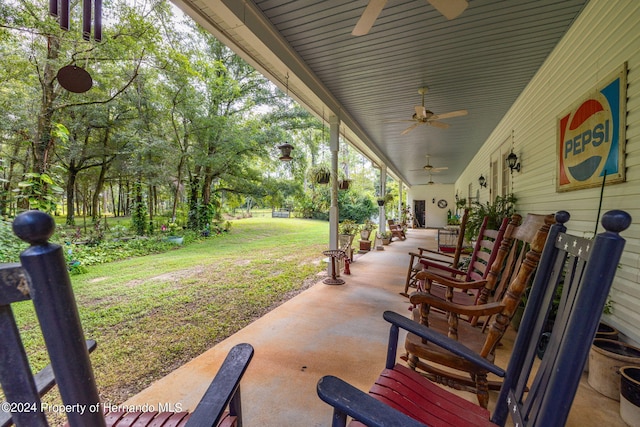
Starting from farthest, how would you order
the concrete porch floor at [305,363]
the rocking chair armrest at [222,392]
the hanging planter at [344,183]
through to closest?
the hanging planter at [344,183] < the concrete porch floor at [305,363] < the rocking chair armrest at [222,392]

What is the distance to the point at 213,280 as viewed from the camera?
4.57m

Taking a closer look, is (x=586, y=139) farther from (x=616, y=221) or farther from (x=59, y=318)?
(x=59, y=318)

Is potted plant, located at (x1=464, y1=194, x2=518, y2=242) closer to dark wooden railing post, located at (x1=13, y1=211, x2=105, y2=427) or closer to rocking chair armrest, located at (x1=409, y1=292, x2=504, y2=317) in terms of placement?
rocking chair armrest, located at (x1=409, y1=292, x2=504, y2=317)

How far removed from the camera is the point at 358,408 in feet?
2.18

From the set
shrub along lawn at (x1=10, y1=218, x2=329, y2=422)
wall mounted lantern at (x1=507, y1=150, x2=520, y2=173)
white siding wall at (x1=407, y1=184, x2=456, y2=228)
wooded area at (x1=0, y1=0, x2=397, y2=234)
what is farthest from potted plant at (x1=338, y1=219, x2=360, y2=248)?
white siding wall at (x1=407, y1=184, x2=456, y2=228)

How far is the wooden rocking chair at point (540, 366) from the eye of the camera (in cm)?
66

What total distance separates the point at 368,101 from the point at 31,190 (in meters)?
5.56

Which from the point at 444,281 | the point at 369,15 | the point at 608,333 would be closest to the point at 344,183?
the point at 369,15

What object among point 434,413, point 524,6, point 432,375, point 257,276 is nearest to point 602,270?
point 434,413

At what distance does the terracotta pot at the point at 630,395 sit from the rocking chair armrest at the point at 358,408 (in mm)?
1731

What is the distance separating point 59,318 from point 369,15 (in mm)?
2271

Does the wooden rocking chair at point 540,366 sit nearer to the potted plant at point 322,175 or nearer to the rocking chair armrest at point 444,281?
the rocking chair armrest at point 444,281

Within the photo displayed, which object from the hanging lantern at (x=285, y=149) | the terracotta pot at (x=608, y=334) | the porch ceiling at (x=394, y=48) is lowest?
the terracotta pot at (x=608, y=334)

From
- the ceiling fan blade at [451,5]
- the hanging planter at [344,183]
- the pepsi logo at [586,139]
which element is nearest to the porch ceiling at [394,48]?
the ceiling fan blade at [451,5]
